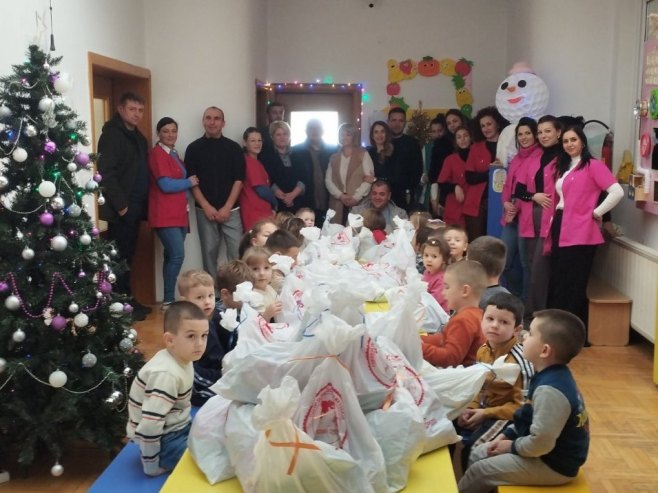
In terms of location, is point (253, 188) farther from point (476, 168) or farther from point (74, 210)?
point (74, 210)

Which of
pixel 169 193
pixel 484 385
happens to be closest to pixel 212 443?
pixel 484 385

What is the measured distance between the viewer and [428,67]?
27.1ft

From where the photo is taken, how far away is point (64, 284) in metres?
3.04

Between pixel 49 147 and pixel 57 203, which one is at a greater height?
pixel 49 147

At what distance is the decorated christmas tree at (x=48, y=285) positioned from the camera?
2.98 metres

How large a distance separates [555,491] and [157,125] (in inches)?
185

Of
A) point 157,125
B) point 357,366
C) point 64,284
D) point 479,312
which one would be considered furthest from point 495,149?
point 357,366

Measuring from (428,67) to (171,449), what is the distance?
6.61 metres

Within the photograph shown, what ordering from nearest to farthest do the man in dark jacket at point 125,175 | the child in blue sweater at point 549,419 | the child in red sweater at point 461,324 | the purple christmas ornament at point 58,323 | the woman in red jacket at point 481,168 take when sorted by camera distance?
the child in blue sweater at point 549,419 < the child in red sweater at point 461,324 < the purple christmas ornament at point 58,323 < the man in dark jacket at point 125,175 < the woman in red jacket at point 481,168

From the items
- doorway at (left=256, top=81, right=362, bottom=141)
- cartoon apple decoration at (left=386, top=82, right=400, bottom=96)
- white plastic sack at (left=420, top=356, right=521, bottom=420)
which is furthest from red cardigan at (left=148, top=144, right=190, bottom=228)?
white plastic sack at (left=420, top=356, right=521, bottom=420)

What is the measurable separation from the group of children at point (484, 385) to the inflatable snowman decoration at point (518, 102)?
3.30 metres

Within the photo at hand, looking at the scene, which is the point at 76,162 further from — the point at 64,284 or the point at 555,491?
the point at 555,491

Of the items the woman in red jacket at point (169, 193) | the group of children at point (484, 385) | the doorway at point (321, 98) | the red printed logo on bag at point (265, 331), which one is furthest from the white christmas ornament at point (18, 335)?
the doorway at point (321, 98)

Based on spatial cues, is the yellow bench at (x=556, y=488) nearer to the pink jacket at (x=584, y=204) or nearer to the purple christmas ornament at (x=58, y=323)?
the purple christmas ornament at (x=58, y=323)
